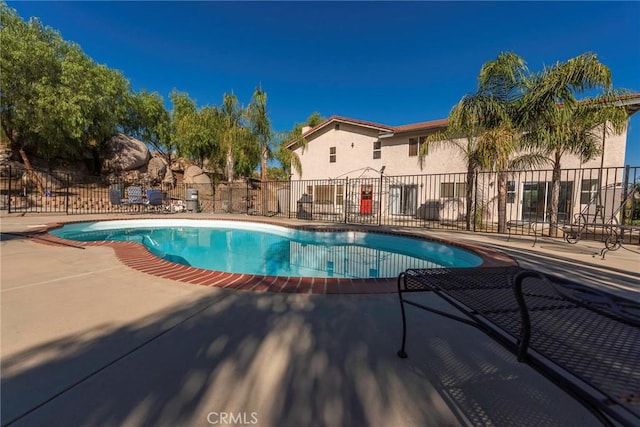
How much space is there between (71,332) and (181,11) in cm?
1275

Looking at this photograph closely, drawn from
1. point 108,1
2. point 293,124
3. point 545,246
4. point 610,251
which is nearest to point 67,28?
point 108,1

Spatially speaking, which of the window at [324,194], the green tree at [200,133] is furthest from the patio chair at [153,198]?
the window at [324,194]

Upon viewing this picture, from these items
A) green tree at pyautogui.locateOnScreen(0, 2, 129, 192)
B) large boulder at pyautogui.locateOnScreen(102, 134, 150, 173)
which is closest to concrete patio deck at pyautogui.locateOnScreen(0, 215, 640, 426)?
green tree at pyautogui.locateOnScreen(0, 2, 129, 192)

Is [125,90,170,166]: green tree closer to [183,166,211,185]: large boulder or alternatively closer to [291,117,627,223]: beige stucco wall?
[183,166,211,185]: large boulder

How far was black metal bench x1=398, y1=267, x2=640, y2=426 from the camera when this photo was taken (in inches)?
32.7

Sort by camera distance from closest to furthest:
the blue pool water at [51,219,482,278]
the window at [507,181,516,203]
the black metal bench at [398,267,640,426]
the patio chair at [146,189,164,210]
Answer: the black metal bench at [398,267,640,426] < the blue pool water at [51,219,482,278] < the window at [507,181,516,203] < the patio chair at [146,189,164,210]

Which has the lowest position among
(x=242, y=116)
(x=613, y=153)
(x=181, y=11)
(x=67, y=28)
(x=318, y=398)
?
(x=318, y=398)

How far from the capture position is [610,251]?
17.6 ft

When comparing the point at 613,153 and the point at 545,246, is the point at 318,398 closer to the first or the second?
the point at 545,246

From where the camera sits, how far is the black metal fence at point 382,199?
10.2 meters

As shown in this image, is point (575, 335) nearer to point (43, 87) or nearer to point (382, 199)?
point (382, 199)

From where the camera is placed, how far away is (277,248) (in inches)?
290

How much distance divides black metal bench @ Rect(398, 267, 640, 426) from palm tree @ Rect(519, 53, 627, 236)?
6.66 m

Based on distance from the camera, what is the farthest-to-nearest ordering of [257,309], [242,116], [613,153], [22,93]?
[242,116], [22,93], [613,153], [257,309]
